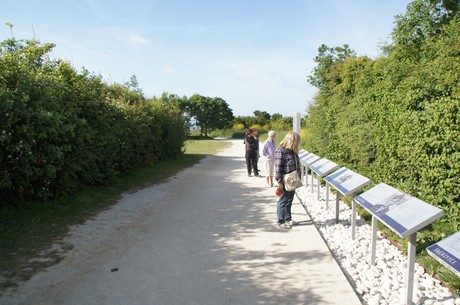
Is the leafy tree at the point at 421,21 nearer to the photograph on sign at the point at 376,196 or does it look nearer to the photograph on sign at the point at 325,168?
the photograph on sign at the point at 325,168

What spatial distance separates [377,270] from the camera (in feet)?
14.6

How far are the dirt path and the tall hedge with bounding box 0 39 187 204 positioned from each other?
161cm

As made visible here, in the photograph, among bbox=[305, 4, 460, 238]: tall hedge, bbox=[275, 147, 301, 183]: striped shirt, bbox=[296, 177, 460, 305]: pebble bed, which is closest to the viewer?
bbox=[296, 177, 460, 305]: pebble bed

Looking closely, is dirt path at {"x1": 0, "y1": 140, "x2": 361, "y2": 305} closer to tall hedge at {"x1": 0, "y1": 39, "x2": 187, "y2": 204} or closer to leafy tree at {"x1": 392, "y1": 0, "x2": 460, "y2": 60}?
tall hedge at {"x1": 0, "y1": 39, "x2": 187, "y2": 204}

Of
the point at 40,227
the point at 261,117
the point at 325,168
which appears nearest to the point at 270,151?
the point at 325,168

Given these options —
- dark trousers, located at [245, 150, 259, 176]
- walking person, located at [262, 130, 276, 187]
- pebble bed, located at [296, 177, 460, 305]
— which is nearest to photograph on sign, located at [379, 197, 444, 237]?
pebble bed, located at [296, 177, 460, 305]

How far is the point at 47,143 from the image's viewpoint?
23.9 feet

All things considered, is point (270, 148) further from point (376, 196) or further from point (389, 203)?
point (389, 203)

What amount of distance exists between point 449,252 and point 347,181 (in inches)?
132

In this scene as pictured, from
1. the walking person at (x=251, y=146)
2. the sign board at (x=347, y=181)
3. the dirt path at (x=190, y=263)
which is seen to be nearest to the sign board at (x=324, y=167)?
the sign board at (x=347, y=181)

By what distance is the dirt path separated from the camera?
12.3ft

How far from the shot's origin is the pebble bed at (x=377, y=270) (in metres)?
3.75

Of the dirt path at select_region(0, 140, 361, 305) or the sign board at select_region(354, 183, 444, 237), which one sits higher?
the sign board at select_region(354, 183, 444, 237)

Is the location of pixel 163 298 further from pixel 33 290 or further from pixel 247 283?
pixel 33 290
